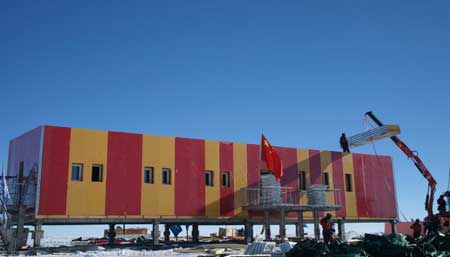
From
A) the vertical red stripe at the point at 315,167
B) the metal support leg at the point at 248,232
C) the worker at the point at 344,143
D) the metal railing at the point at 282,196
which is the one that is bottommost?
the metal support leg at the point at 248,232

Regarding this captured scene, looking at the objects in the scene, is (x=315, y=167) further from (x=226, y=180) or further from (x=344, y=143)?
(x=226, y=180)

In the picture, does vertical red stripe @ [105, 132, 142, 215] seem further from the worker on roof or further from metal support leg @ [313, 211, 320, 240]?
the worker on roof

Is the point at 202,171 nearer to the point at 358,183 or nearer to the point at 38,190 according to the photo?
the point at 38,190

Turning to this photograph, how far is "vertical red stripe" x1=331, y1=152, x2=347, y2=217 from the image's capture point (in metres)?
32.9

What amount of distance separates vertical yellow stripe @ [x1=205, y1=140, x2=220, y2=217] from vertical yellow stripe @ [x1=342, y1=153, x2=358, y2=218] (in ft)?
30.3

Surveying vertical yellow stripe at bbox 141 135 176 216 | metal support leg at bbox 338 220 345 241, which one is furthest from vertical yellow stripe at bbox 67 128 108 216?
metal support leg at bbox 338 220 345 241

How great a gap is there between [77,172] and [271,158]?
1054 centimetres

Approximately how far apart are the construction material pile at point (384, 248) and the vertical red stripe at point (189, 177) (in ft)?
44.5

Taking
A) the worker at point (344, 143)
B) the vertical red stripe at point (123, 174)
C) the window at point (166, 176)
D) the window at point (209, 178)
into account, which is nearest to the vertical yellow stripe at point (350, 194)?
the worker at point (344, 143)

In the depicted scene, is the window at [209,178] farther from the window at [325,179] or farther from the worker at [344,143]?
the worker at [344,143]

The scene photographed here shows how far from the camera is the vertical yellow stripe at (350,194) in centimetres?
3328

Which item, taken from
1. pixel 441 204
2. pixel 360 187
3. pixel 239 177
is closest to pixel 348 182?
pixel 360 187

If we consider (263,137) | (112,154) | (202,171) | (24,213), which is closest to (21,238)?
(24,213)

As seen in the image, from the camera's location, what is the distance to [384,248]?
14.2 metres
